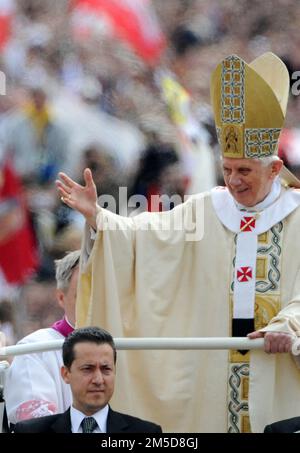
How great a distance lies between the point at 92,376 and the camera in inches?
355

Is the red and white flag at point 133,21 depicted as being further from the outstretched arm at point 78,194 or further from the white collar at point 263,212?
the outstretched arm at point 78,194

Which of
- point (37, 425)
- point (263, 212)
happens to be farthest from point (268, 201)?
point (37, 425)

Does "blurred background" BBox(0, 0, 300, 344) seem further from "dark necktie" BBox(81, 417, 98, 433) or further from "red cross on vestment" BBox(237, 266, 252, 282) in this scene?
"dark necktie" BBox(81, 417, 98, 433)

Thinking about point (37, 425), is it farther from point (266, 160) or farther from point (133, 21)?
point (133, 21)

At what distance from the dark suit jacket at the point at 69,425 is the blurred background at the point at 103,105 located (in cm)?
299

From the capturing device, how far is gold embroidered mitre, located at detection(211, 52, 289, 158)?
988 centimetres

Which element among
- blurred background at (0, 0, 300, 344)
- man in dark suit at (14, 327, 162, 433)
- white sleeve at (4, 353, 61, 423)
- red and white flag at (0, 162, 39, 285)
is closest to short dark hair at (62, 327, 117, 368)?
man in dark suit at (14, 327, 162, 433)

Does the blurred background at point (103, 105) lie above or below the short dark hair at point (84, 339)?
above

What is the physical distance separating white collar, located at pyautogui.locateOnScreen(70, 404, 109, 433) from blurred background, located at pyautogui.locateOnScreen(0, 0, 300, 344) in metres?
3.02

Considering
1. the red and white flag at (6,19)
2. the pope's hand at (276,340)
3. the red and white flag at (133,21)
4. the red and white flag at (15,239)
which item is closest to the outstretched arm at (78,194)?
the pope's hand at (276,340)

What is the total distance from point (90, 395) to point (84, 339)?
26cm

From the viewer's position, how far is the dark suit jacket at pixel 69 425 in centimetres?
890

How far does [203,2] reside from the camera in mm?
13227
